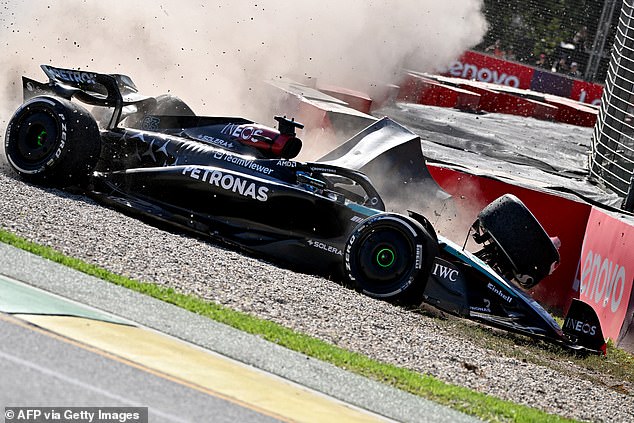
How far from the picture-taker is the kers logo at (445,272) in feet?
31.9

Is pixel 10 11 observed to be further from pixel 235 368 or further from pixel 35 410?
pixel 35 410

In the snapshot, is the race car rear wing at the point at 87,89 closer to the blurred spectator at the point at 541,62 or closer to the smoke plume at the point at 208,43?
the smoke plume at the point at 208,43

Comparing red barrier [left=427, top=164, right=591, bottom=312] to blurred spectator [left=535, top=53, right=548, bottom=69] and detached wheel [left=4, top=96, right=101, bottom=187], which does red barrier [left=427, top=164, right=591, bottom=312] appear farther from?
blurred spectator [left=535, top=53, right=548, bottom=69]

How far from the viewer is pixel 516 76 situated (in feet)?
109

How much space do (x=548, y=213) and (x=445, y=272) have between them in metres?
3.60

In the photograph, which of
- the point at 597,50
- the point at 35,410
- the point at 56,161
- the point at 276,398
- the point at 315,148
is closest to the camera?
the point at 35,410

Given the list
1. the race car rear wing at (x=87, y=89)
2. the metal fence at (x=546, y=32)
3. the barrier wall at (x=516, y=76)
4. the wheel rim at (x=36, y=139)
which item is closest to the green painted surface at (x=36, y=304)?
the wheel rim at (x=36, y=139)

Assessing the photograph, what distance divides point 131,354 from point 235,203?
4134 millimetres

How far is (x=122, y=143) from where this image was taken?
11.3 meters

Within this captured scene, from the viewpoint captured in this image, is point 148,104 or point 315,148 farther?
point 315,148

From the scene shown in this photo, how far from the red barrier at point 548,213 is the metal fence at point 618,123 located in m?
2.93

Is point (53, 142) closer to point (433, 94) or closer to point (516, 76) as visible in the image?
point (433, 94)

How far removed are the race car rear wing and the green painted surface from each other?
439cm

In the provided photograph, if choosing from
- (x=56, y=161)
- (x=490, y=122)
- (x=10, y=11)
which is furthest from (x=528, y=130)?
(x=56, y=161)
